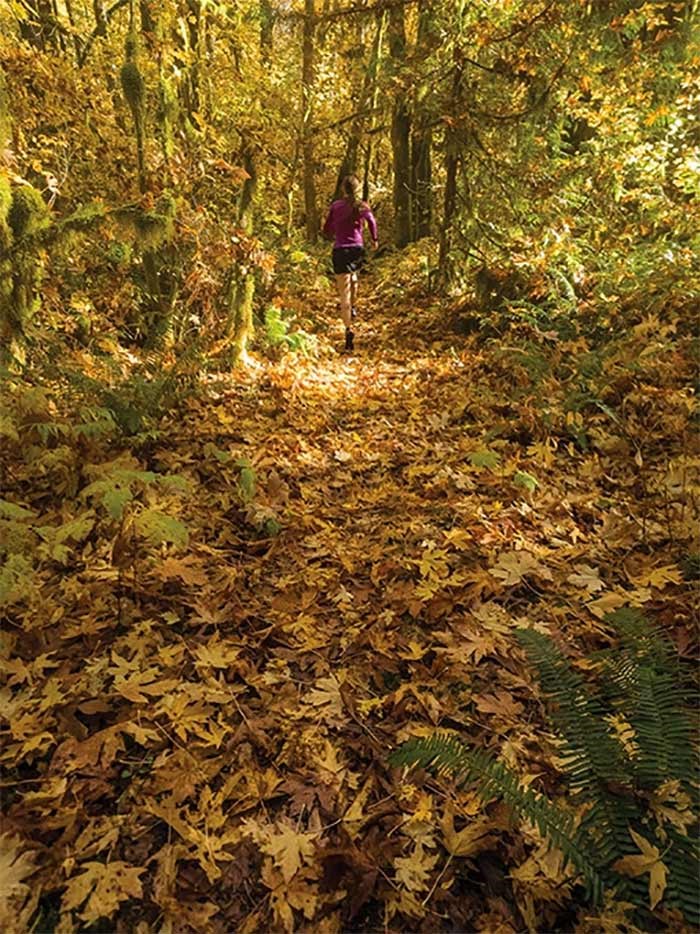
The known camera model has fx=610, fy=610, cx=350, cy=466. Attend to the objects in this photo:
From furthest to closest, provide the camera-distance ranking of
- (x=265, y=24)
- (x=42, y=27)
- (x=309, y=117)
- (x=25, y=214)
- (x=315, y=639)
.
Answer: (x=309, y=117) → (x=265, y=24) → (x=42, y=27) → (x=25, y=214) → (x=315, y=639)

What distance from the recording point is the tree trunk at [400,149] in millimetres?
12603

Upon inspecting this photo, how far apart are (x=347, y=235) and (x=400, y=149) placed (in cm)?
648

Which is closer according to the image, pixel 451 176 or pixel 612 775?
pixel 612 775

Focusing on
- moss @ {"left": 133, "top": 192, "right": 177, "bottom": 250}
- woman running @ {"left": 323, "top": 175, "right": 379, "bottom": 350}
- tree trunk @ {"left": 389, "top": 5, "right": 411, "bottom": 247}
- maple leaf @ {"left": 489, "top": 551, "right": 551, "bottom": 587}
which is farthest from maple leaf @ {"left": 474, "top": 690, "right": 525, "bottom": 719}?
tree trunk @ {"left": 389, "top": 5, "right": 411, "bottom": 247}

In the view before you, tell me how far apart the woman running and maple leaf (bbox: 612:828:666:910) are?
24.7 ft

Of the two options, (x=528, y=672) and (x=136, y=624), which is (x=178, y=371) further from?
(x=528, y=672)

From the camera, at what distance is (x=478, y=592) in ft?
11.8

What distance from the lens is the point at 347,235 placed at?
8.80 metres

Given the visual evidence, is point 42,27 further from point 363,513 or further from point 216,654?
point 216,654

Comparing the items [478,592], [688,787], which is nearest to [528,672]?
[478,592]

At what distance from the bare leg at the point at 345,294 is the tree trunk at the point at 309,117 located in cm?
559

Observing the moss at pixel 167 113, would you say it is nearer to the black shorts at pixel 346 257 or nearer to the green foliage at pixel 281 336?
the green foliage at pixel 281 336

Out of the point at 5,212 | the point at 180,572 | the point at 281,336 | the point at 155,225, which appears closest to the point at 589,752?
the point at 180,572

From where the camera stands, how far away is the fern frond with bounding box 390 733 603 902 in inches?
80.9
